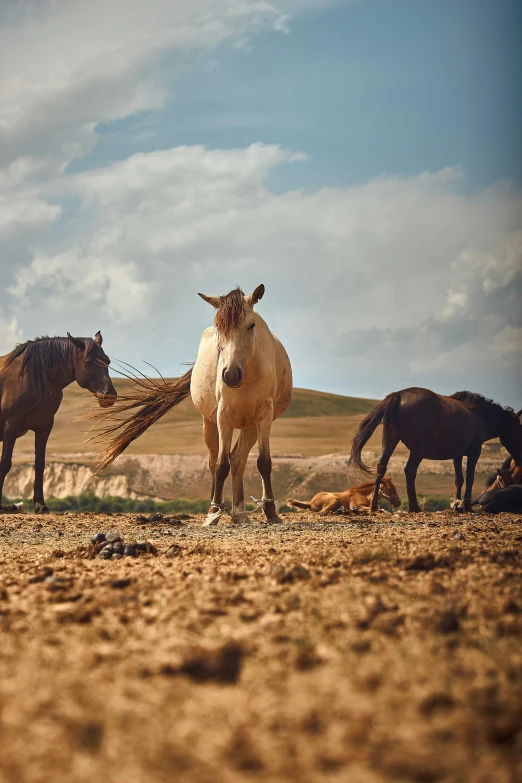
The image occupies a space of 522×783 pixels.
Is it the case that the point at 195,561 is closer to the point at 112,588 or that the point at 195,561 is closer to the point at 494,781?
the point at 112,588

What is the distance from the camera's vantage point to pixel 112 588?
4688mm

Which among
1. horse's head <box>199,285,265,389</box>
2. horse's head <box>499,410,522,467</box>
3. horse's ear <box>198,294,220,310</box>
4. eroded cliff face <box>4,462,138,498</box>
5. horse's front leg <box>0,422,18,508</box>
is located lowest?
eroded cliff face <box>4,462,138,498</box>

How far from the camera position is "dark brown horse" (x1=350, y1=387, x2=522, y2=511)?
15.8m

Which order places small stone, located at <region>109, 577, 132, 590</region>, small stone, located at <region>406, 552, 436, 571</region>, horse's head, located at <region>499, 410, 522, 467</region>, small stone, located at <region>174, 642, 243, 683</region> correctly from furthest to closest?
horse's head, located at <region>499, 410, 522, 467</region>, small stone, located at <region>406, 552, 436, 571</region>, small stone, located at <region>109, 577, 132, 590</region>, small stone, located at <region>174, 642, 243, 683</region>

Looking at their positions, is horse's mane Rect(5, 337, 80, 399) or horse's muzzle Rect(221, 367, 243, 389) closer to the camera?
horse's muzzle Rect(221, 367, 243, 389)

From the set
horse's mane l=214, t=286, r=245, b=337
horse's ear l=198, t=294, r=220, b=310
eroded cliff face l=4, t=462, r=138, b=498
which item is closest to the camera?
horse's mane l=214, t=286, r=245, b=337

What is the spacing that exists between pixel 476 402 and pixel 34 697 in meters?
15.7

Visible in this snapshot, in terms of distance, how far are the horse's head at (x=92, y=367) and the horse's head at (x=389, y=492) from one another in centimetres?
559

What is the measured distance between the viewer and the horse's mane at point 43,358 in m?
15.4

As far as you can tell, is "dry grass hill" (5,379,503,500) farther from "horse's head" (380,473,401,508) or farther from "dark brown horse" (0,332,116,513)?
"horse's head" (380,473,401,508)

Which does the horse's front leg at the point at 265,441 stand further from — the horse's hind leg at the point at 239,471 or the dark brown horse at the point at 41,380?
the dark brown horse at the point at 41,380

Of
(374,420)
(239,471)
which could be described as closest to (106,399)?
(239,471)

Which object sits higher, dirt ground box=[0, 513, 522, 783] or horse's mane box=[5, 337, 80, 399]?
horse's mane box=[5, 337, 80, 399]

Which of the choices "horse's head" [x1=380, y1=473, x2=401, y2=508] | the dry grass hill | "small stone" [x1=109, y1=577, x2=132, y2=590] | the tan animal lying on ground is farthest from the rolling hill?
"small stone" [x1=109, y1=577, x2=132, y2=590]
